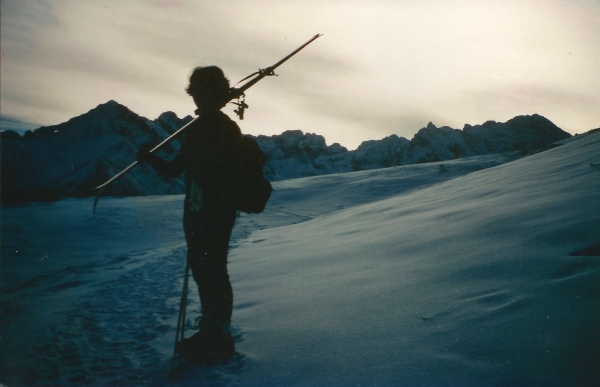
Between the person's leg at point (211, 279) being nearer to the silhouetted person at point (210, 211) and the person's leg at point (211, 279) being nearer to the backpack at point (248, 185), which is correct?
the silhouetted person at point (210, 211)

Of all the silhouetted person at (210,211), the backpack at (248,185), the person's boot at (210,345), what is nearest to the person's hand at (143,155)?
the silhouetted person at (210,211)

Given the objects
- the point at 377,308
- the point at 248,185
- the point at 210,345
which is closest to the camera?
the point at 210,345

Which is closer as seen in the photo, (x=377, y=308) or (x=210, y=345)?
(x=210, y=345)

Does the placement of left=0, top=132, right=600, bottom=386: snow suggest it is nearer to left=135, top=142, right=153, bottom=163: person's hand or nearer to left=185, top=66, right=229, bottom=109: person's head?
left=135, top=142, right=153, bottom=163: person's hand

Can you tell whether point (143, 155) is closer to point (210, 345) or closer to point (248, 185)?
point (248, 185)

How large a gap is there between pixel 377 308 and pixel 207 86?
1.91m

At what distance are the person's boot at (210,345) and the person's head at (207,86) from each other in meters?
1.43

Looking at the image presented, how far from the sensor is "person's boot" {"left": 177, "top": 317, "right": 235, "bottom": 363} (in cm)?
211

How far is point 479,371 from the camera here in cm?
150

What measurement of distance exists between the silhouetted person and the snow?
0.20 metres

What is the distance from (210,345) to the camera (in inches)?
83.4

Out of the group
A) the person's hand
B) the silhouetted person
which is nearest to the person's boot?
the silhouetted person

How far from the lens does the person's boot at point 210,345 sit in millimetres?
2111

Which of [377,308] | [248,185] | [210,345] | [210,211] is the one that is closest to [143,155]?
[210,211]
